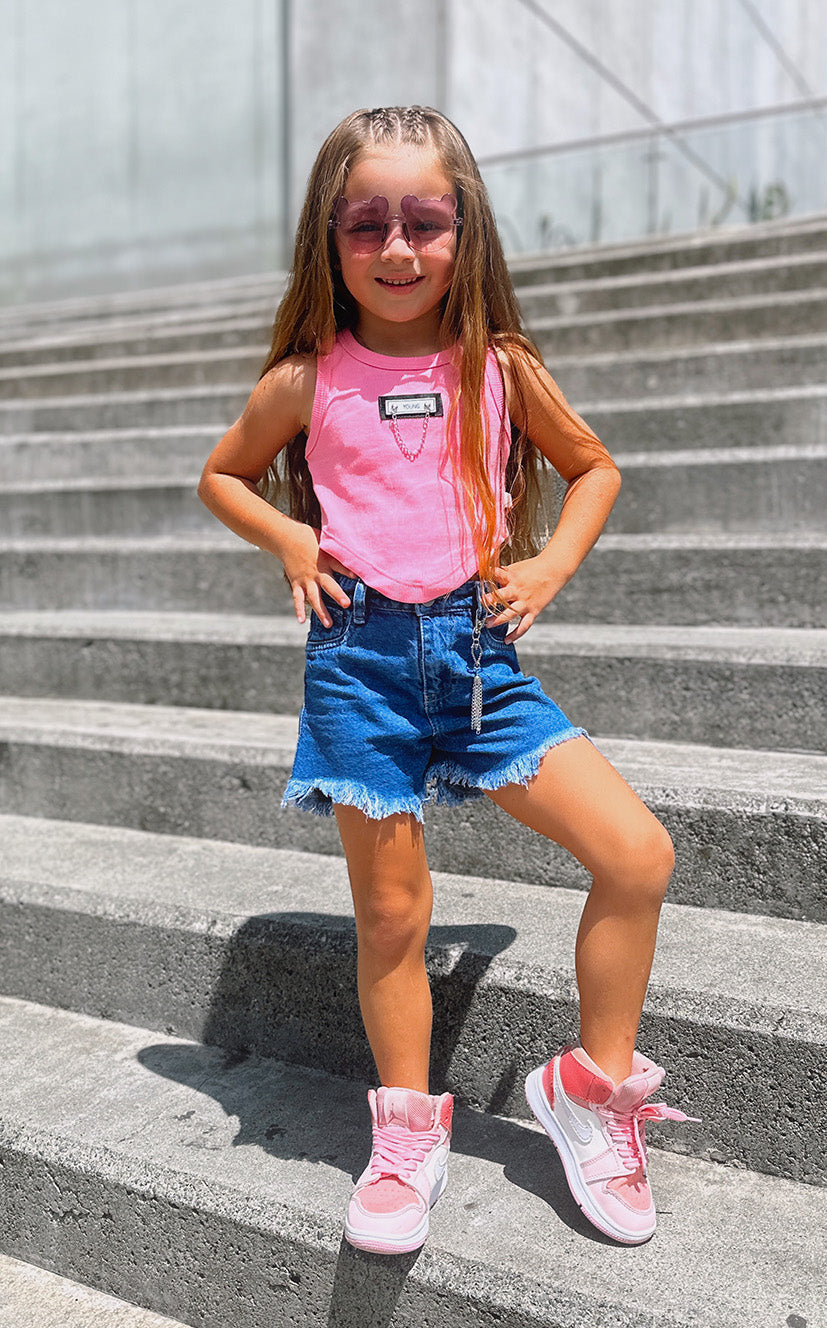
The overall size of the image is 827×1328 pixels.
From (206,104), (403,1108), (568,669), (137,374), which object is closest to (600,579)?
(568,669)

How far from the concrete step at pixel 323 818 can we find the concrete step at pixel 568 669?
2.4 inches

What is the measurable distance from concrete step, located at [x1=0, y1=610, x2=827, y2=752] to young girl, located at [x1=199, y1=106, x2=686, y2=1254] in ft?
3.34

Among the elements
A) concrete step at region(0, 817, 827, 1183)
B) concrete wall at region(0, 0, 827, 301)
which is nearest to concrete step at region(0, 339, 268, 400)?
concrete step at region(0, 817, 827, 1183)

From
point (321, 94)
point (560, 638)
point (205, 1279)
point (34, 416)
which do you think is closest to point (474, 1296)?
point (205, 1279)

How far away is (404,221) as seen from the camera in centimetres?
157

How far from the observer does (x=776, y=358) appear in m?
4.05

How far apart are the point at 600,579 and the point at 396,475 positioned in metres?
1.64

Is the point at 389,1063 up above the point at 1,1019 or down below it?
above

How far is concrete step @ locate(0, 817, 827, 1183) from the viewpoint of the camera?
176 centimetres

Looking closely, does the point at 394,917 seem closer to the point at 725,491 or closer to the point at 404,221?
the point at 404,221

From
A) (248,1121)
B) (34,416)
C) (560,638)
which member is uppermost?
(34,416)

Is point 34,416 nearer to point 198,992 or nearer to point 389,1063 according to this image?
point 198,992

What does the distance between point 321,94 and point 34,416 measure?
581 cm

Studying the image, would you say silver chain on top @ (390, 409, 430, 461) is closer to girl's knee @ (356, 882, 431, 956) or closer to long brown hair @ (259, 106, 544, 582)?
long brown hair @ (259, 106, 544, 582)
